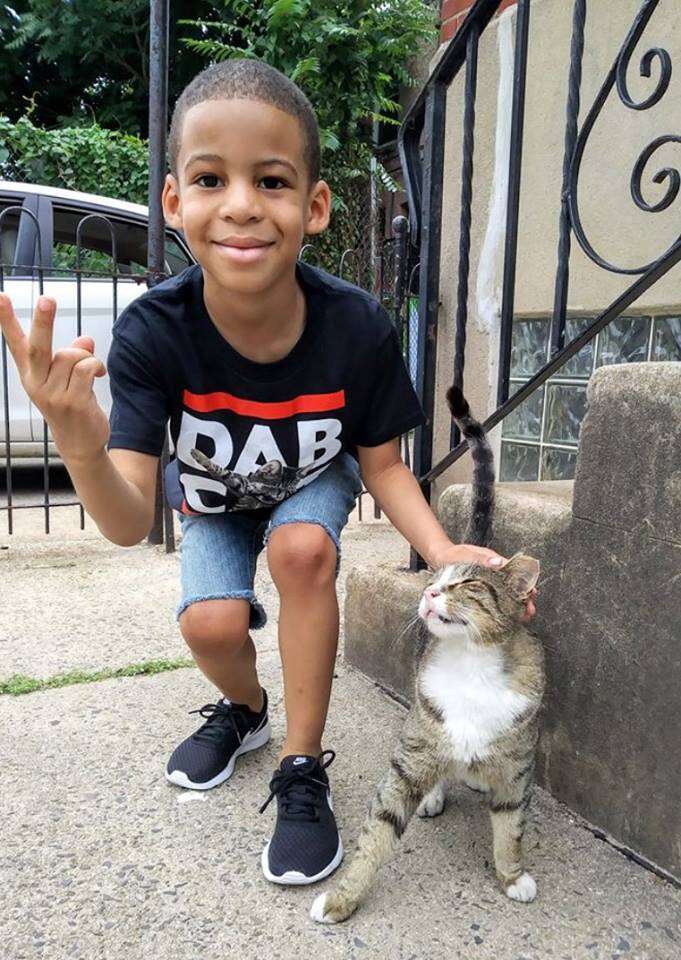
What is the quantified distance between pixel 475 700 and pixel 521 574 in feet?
0.87

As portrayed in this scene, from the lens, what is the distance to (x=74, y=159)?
8523 mm

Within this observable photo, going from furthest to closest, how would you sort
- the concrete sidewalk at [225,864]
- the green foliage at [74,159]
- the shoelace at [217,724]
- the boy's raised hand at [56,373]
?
the green foliage at [74,159], the shoelace at [217,724], the concrete sidewalk at [225,864], the boy's raised hand at [56,373]

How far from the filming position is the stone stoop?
148cm

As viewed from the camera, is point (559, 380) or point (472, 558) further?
point (559, 380)

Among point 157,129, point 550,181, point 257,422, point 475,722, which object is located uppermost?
point 157,129

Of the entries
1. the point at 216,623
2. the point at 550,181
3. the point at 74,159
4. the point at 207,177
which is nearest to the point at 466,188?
the point at 207,177

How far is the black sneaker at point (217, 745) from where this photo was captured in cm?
182

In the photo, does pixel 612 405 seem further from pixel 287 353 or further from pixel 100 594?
pixel 100 594

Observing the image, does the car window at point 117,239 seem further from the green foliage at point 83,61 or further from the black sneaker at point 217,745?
the green foliage at point 83,61

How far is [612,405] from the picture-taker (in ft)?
5.20

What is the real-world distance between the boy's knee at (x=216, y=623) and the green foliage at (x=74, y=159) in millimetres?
7875

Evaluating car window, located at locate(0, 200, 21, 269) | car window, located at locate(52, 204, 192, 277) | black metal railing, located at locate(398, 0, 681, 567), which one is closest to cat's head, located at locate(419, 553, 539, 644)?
black metal railing, located at locate(398, 0, 681, 567)

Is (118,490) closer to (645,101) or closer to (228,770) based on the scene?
(228,770)

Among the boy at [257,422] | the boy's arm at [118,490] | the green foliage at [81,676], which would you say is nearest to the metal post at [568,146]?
the boy at [257,422]
